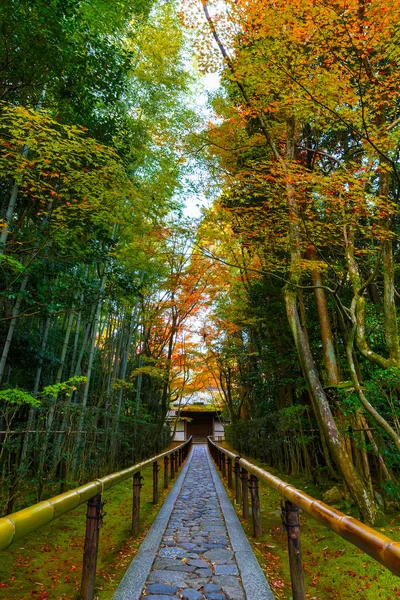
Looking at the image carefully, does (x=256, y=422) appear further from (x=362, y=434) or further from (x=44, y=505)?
(x=44, y=505)

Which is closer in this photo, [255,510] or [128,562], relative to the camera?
[128,562]

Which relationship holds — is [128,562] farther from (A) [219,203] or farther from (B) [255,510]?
(A) [219,203]

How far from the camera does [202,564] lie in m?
3.29

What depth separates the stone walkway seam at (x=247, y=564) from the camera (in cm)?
266

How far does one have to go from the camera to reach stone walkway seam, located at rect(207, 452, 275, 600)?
2660 mm

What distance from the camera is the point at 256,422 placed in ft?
39.4

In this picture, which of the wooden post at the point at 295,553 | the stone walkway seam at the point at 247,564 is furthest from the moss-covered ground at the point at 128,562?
the wooden post at the point at 295,553

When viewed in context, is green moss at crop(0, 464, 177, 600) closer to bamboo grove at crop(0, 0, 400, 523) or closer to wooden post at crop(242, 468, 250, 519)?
bamboo grove at crop(0, 0, 400, 523)

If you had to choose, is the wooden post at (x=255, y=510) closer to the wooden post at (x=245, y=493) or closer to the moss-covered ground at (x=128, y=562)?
the moss-covered ground at (x=128, y=562)

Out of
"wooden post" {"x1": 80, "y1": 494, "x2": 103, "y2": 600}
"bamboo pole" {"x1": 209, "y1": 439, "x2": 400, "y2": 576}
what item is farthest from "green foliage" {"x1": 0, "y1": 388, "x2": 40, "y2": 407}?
"bamboo pole" {"x1": 209, "y1": 439, "x2": 400, "y2": 576}

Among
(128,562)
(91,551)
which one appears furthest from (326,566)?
(91,551)

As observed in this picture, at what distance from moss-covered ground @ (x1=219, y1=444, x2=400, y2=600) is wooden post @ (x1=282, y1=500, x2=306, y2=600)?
567 millimetres

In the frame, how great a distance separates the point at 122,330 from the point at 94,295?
4.31 metres

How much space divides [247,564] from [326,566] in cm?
85
